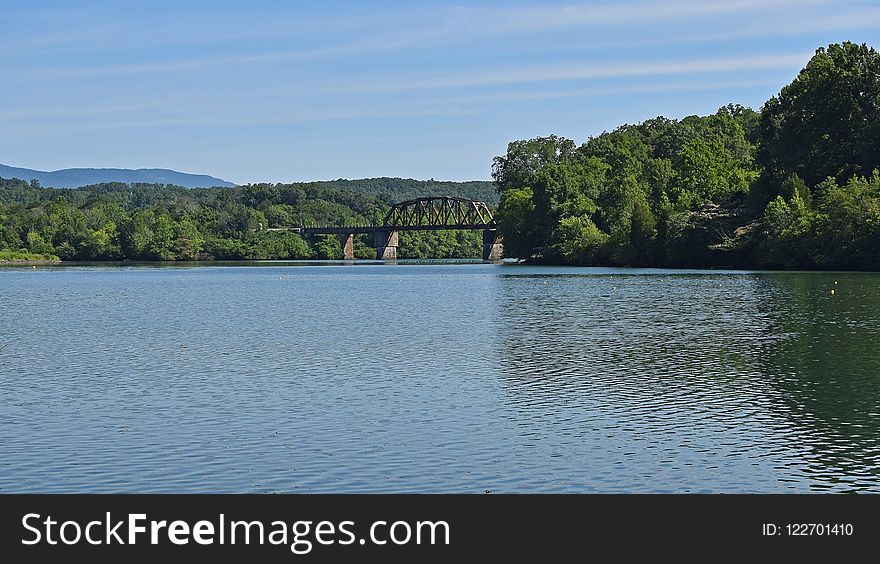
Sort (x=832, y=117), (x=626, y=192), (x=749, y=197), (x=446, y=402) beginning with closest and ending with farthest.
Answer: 1. (x=446, y=402)
2. (x=832, y=117)
3. (x=749, y=197)
4. (x=626, y=192)

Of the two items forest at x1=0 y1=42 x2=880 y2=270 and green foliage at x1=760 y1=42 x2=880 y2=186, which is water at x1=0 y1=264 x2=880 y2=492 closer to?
forest at x1=0 y1=42 x2=880 y2=270

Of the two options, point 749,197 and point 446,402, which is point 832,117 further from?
point 446,402

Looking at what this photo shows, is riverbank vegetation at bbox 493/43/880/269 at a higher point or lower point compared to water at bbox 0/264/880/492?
higher

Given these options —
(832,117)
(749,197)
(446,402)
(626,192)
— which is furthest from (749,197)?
(446,402)

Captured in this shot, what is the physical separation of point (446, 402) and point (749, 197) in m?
95.1

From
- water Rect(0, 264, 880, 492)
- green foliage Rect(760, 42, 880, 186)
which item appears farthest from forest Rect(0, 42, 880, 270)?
water Rect(0, 264, 880, 492)

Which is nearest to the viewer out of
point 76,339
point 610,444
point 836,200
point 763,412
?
point 610,444

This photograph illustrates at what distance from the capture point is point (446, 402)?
2706 centimetres

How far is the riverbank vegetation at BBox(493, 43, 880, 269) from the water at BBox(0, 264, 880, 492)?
167 feet

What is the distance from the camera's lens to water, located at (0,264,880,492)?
19.8 meters
